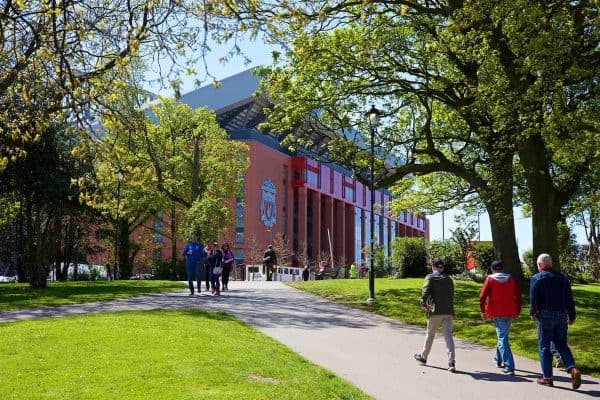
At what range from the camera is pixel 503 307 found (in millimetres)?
10273

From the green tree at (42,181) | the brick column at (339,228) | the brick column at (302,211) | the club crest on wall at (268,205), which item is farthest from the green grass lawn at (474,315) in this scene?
the brick column at (339,228)

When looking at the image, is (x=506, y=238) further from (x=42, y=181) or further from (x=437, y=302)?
(x=42, y=181)

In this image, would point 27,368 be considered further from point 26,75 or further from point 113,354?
point 26,75

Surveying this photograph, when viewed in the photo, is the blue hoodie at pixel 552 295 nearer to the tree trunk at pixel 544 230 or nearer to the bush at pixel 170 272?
the tree trunk at pixel 544 230

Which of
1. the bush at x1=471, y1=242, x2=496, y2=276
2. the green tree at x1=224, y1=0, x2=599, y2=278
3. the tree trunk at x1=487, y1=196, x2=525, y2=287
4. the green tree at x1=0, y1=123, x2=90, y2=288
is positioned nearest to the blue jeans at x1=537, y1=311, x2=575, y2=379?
the green tree at x1=224, y1=0, x2=599, y2=278

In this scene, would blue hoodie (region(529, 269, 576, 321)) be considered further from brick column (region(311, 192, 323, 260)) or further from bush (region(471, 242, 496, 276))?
brick column (region(311, 192, 323, 260))

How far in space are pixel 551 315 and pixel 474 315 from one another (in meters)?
7.61

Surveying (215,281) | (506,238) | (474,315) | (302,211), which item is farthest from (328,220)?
(474,315)

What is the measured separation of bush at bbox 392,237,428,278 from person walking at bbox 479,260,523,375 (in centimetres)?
2241

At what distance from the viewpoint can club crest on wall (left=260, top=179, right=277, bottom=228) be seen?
7700 centimetres

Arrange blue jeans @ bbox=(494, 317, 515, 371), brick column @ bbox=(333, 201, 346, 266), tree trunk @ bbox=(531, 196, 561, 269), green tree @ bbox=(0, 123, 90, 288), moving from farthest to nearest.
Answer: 1. brick column @ bbox=(333, 201, 346, 266)
2. green tree @ bbox=(0, 123, 90, 288)
3. tree trunk @ bbox=(531, 196, 561, 269)
4. blue jeans @ bbox=(494, 317, 515, 371)

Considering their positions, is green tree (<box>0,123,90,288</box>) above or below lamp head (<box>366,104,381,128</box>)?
below

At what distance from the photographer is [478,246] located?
31703mm

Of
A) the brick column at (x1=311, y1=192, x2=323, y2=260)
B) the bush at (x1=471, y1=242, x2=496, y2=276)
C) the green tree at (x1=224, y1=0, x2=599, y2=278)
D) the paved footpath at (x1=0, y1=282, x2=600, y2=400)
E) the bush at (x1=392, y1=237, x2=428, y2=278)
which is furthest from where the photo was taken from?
the brick column at (x1=311, y1=192, x2=323, y2=260)
